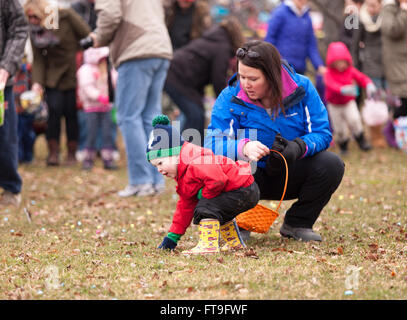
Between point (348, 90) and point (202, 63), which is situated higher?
point (202, 63)

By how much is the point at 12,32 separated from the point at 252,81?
2.76 m

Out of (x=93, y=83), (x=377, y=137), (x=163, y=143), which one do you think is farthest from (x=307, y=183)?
(x=377, y=137)

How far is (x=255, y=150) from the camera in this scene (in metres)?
4.31

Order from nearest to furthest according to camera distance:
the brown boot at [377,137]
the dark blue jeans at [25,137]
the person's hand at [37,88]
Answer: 1. the person's hand at [37,88]
2. the dark blue jeans at [25,137]
3. the brown boot at [377,137]

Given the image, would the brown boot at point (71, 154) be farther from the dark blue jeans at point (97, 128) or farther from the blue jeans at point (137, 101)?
the blue jeans at point (137, 101)

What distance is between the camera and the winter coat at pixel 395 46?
9367 millimetres

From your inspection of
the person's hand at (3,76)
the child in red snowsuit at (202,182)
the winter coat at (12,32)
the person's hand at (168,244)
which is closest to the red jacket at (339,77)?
the winter coat at (12,32)

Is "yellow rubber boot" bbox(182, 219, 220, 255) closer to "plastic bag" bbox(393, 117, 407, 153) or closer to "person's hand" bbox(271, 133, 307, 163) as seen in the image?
"person's hand" bbox(271, 133, 307, 163)

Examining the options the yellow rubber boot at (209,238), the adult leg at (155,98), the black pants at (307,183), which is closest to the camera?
the yellow rubber boot at (209,238)

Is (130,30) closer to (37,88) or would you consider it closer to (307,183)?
(37,88)

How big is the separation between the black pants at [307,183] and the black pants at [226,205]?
503mm

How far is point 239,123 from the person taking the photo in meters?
4.69
